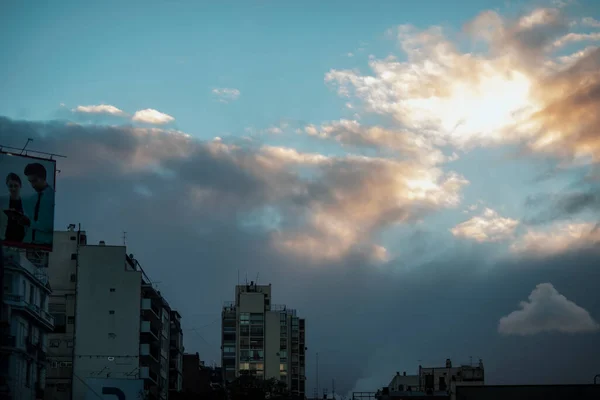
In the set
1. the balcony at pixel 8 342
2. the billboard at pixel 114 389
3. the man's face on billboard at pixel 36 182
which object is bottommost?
the billboard at pixel 114 389

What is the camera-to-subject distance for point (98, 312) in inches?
4660

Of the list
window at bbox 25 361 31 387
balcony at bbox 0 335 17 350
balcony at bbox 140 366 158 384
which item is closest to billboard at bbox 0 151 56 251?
balcony at bbox 0 335 17 350

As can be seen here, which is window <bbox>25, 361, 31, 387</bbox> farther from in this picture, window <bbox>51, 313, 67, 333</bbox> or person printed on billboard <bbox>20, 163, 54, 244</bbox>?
window <bbox>51, 313, 67, 333</bbox>

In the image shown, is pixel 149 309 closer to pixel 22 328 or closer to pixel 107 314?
pixel 107 314

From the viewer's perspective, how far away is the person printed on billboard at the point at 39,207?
291ft

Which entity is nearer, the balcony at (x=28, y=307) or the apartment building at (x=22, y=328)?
the apartment building at (x=22, y=328)

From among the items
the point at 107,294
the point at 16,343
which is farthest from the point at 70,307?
the point at 16,343

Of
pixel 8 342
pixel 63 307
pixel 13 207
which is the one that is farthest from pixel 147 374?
pixel 8 342

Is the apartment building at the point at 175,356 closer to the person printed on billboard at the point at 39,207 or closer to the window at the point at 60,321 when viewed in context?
the window at the point at 60,321

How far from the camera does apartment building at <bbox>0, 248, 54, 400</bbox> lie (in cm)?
8000

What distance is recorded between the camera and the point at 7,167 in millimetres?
89250

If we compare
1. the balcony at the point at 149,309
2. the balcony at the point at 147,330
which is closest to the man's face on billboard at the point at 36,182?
the balcony at the point at 149,309

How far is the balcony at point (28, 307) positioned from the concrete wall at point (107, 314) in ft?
86.2

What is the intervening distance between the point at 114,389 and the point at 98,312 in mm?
11200
